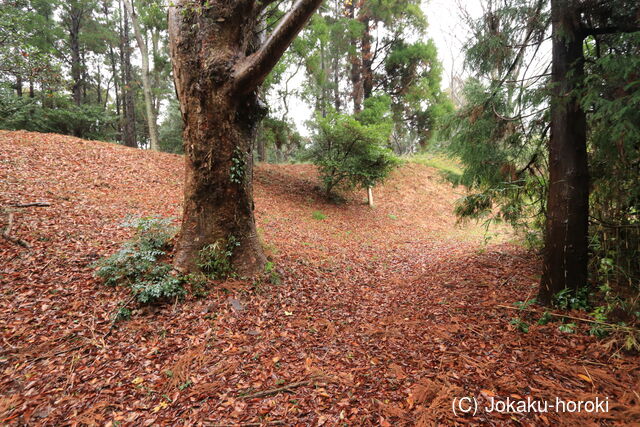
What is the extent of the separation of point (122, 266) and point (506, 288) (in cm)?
551

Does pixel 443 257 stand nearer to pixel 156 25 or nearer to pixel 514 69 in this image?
pixel 514 69

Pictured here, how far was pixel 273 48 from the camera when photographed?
3.33 metres

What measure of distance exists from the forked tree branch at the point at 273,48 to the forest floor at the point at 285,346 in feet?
9.58

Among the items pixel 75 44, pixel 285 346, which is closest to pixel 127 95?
→ pixel 75 44

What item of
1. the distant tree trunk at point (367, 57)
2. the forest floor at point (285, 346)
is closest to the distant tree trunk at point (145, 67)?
the forest floor at point (285, 346)

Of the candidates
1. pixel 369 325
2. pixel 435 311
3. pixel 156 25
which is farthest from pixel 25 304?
pixel 156 25

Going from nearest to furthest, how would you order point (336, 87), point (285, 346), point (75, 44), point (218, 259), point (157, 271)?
point (285, 346), point (157, 271), point (218, 259), point (336, 87), point (75, 44)

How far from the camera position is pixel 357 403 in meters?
2.21

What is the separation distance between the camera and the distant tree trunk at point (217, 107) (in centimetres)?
360

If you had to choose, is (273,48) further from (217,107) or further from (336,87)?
(336,87)

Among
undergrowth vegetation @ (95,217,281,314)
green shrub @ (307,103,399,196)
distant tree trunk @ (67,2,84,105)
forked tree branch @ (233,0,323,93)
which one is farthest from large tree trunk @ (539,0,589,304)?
distant tree trunk @ (67,2,84,105)

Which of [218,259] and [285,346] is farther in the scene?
[218,259]

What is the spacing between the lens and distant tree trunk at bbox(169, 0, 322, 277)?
11.8ft

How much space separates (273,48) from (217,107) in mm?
1089
